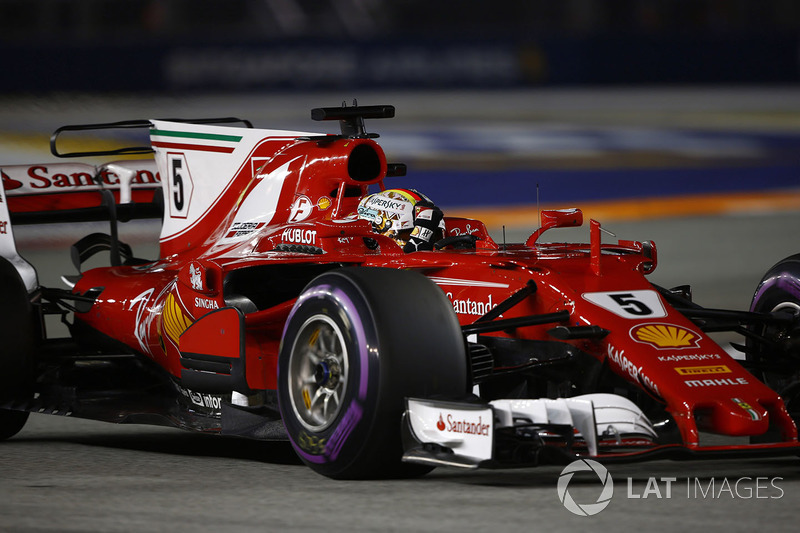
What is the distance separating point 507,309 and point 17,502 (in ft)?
A: 7.50

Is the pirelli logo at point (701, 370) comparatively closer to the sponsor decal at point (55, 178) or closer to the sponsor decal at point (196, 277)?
the sponsor decal at point (196, 277)

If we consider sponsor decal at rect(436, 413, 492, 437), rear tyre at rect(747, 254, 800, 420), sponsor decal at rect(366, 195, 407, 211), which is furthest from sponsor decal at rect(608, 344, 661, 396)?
sponsor decal at rect(366, 195, 407, 211)

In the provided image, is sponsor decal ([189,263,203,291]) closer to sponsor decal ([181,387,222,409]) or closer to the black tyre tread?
sponsor decal ([181,387,222,409])

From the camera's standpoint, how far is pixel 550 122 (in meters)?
25.3

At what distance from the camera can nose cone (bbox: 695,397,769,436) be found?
19.7 feet

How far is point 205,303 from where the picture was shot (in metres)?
7.70

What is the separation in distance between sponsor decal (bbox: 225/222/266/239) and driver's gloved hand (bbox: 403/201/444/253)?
1.04 metres

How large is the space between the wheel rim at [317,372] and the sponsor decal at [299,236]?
1096 millimetres

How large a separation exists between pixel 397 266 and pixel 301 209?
3.83 ft

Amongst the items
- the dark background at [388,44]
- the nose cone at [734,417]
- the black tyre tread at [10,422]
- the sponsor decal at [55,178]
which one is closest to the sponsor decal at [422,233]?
the nose cone at [734,417]

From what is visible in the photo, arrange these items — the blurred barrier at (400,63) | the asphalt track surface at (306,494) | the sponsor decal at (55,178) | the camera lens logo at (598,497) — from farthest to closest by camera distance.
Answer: the blurred barrier at (400,63)
the sponsor decal at (55,178)
the camera lens logo at (598,497)
the asphalt track surface at (306,494)

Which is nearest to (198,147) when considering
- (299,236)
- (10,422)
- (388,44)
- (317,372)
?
(299,236)

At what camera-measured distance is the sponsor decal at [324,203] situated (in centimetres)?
810

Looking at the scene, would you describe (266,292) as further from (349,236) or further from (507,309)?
(507,309)
